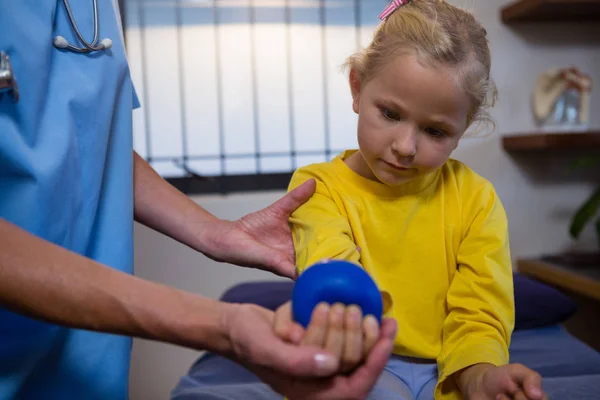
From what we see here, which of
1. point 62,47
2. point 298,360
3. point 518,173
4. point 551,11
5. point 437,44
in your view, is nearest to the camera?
point 298,360

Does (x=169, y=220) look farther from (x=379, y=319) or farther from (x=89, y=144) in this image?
(x=379, y=319)

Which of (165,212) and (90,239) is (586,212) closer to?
(165,212)

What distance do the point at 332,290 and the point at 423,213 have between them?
54 centimetres

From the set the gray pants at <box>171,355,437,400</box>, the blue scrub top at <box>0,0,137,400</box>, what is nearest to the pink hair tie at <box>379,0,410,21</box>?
the blue scrub top at <box>0,0,137,400</box>

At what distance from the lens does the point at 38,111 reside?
0.81 metres

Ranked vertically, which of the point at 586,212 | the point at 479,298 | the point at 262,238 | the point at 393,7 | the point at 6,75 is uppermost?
the point at 393,7

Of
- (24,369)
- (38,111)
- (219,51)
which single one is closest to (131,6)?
(219,51)

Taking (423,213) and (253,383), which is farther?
(253,383)

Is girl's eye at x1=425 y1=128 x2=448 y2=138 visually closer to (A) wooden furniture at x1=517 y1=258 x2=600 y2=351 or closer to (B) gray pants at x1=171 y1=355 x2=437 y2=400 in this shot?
(B) gray pants at x1=171 y1=355 x2=437 y2=400

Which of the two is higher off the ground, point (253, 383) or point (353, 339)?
point (353, 339)

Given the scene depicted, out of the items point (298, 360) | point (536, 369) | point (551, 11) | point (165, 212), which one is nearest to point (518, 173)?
point (551, 11)

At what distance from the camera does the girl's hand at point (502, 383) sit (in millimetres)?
904

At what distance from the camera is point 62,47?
878 millimetres

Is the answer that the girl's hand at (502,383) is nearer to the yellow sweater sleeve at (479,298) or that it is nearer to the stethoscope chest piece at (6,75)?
the yellow sweater sleeve at (479,298)
